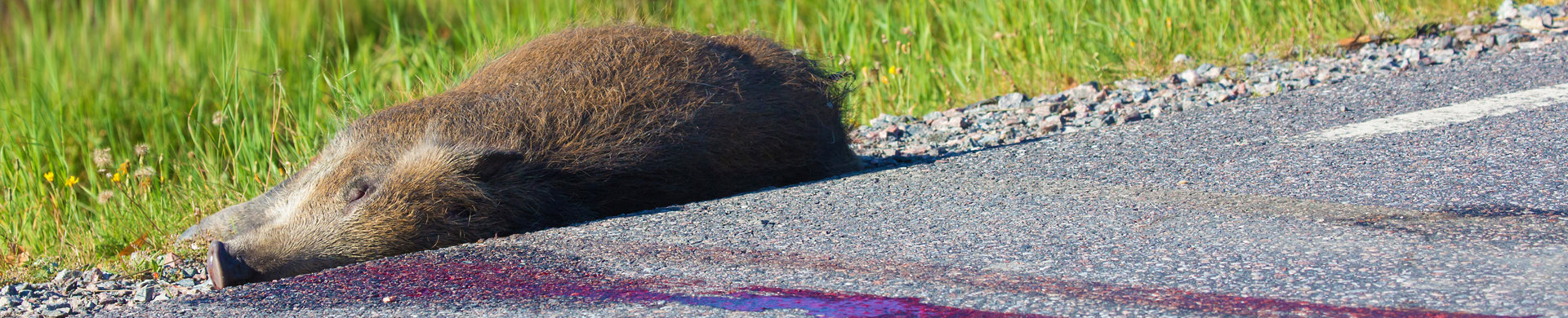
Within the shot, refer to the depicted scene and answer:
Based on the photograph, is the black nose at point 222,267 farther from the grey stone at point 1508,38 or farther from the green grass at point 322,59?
the grey stone at point 1508,38

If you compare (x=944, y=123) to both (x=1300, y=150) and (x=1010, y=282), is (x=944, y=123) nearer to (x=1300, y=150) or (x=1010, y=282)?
(x=1300, y=150)

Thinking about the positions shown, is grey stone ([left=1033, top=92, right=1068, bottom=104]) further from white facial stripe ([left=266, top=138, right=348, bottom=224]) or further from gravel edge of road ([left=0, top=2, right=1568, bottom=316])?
white facial stripe ([left=266, top=138, right=348, bottom=224])

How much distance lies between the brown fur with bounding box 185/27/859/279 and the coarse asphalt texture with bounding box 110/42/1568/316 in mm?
259

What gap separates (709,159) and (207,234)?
66.4 inches

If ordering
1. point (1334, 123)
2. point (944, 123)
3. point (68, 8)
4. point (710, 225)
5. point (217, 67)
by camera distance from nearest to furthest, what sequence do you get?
point (710, 225) → point (1334, 123) → point (944, 123) → point (217, 67) → point (68, 8)

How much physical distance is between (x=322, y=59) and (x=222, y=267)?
153 inches

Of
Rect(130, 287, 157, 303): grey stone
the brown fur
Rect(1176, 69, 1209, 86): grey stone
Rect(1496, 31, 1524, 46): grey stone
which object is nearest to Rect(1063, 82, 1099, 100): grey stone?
Rect(1176, 69, 1209, 86): grey stone

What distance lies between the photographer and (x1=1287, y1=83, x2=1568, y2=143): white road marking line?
5.00m

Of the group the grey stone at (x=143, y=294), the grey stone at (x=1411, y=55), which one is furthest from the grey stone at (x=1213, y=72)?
the grey stone at (x=143, y=294)

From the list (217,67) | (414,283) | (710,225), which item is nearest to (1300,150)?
(710,225)

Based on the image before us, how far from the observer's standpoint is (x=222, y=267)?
3.72 metres

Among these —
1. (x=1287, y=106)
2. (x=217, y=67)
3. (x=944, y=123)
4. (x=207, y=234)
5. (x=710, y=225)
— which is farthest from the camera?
(x=217, y=67)

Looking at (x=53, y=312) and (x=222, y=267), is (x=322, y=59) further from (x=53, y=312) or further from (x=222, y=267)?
(x=53, y=312)

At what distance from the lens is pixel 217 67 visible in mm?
6828
